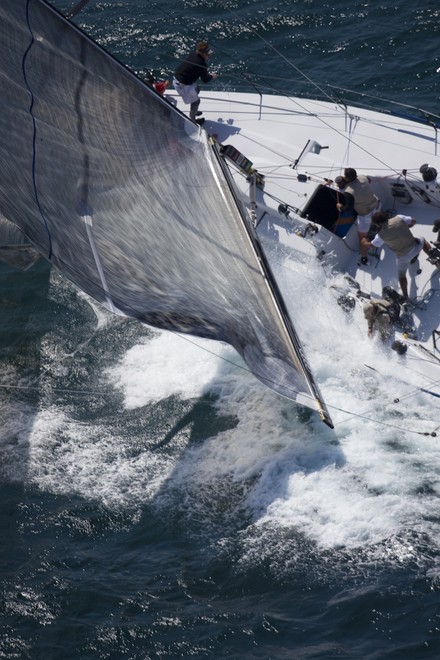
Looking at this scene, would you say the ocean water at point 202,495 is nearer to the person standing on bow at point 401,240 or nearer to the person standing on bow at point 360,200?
the person standing on bow at point 360,200

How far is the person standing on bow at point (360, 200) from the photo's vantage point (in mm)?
17578

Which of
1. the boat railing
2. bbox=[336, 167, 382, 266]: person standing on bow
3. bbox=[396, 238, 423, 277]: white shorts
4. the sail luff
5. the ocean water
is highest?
the boat railing

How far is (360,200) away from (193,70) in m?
4.58

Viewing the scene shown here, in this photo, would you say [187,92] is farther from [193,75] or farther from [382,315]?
[382,315]

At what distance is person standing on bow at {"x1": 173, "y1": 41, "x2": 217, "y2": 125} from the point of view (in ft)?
63.5

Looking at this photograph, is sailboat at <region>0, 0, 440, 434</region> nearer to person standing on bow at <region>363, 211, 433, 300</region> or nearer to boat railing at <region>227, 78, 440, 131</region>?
person standing on bow at <region>363, 211, 433, 300</region>

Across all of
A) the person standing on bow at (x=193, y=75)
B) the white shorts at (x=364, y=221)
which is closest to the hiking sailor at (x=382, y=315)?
the white shorts at (x=364, y=221)

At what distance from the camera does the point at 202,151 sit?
14805 millimetres

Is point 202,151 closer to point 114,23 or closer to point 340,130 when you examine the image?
point 340,130

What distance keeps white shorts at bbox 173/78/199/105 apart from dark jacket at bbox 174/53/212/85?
0.34 ft

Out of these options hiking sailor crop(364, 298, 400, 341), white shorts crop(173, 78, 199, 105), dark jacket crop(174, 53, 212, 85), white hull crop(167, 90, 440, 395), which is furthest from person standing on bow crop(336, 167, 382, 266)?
white shorts crop(173, 78, 199, 105)

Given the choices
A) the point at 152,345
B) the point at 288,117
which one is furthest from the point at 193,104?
the point at 152,345

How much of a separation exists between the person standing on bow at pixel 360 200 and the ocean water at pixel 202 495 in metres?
1.15

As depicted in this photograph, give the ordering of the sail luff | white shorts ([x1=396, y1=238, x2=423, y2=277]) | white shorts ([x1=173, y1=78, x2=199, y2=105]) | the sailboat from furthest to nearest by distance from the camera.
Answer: white shorts ([x1=173, y1=78, x2=199, y2=105]), white shorts ([x1=396, y1=238, x2=423, y2=277]), the sailboat, the sail luff
